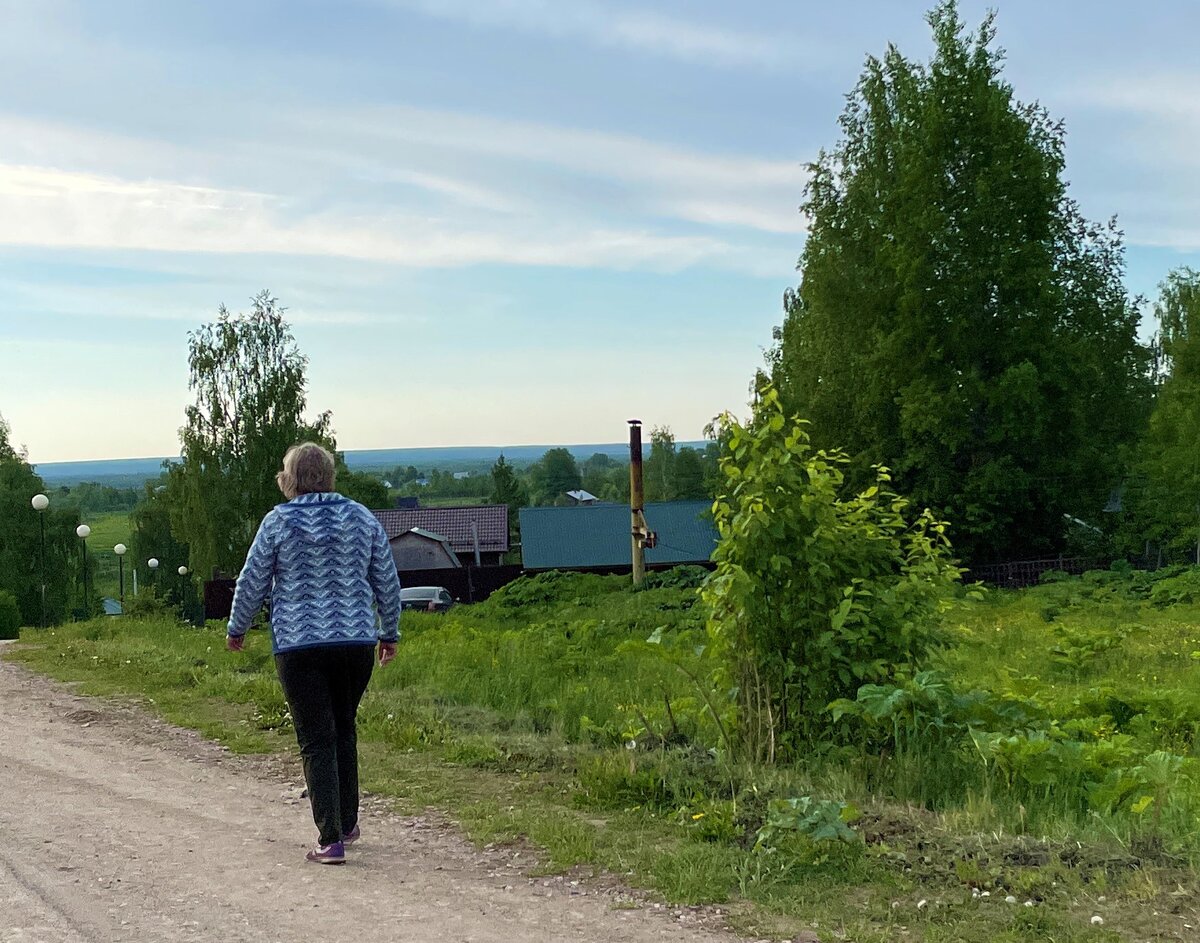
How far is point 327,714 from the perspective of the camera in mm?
4945

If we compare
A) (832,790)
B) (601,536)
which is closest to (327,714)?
(832,790)

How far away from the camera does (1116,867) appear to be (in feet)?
14.0

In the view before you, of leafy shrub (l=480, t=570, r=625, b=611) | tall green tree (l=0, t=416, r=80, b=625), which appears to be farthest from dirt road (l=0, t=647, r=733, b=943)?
tall green tree (l=0, t=416, r=80, b=625)

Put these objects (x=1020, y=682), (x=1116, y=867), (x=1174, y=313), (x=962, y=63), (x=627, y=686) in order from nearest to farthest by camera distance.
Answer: (x=1116, y=867) < (x=1020, y=682) < (x=627, y=686) < (x=962, y=63) < (x=1174, y=313)

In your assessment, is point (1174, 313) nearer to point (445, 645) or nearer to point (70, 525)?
point (445, 645)

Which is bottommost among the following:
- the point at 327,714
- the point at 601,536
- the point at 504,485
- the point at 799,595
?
the point at 601,536

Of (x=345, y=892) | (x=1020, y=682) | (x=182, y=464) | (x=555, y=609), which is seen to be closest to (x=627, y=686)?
(x=1020, y=682)

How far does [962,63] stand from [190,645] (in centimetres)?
2545

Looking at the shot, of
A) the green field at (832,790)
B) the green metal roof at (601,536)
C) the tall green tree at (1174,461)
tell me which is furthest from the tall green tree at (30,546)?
the green field at (832,790)

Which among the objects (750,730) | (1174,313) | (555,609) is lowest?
(555,609)

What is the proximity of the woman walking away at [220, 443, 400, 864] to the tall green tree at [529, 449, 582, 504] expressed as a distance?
138 meters

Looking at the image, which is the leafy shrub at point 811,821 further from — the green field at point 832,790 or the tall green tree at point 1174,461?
the tall green tree at point 1174,461

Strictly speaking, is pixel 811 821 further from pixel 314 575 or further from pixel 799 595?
pixel 314 575

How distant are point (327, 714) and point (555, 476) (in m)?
143
